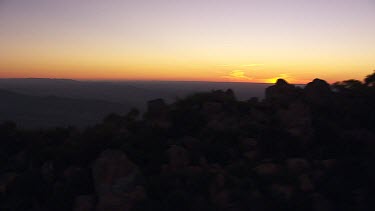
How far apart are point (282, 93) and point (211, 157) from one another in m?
5.47

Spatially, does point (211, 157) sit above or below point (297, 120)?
below

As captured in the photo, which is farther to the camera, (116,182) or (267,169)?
(267,169)

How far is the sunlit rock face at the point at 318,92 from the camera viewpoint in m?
15.2

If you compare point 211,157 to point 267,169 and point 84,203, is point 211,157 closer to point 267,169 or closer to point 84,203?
point 267,169

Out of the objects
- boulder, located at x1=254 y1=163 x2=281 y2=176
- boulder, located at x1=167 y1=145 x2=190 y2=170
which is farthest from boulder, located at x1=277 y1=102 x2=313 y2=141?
boulder, located at x1=167 y1=145 x2=190 y2=170

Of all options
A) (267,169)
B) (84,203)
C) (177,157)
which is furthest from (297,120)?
(84,203)

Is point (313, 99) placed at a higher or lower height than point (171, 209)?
higher

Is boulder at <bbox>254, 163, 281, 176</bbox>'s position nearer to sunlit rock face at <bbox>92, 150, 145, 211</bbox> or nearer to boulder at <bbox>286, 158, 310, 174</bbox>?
boulder at <bbox>286, 158, 310, 174</bbox>

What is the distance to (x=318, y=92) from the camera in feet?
50.9

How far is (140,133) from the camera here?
12891 millimetres

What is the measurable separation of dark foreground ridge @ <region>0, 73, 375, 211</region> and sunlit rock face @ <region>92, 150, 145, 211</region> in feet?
0.08

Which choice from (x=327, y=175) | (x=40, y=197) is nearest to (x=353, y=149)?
(x=327, y=175)

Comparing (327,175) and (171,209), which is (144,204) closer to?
(171,209)

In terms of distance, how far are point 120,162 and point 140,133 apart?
2367mm
